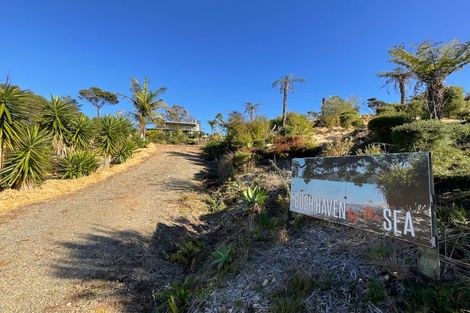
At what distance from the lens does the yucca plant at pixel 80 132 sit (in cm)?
1115

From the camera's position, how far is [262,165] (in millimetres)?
10641

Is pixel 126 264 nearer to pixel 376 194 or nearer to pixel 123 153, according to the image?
pixel 376 194

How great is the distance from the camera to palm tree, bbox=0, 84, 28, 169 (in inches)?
330

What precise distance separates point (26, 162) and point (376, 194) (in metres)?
9.89

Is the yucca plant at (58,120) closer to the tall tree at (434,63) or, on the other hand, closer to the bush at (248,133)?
the bush at (248,133)

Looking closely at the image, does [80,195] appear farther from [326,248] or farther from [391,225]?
[391,225]

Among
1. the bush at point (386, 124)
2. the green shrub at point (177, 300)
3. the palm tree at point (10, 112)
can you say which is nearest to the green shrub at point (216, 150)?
the bush at point (386, 124)

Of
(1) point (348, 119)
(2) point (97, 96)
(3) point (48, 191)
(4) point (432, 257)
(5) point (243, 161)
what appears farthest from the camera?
(2) point (97, 96)

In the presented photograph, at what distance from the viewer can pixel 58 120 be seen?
34.4 feet

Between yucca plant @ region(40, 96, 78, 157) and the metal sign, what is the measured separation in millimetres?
10115

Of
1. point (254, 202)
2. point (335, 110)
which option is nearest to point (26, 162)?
point (254, 202)

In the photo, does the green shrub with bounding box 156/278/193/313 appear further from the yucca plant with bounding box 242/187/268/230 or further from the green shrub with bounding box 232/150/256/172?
the green shrub with bounding box 232/150/256/172

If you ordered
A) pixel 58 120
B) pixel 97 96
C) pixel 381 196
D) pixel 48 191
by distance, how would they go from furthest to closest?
pixel 97 96
pixel 58 120
pixel 48 191
pixel 381 196

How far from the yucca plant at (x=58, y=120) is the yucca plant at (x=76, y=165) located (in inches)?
21.2
